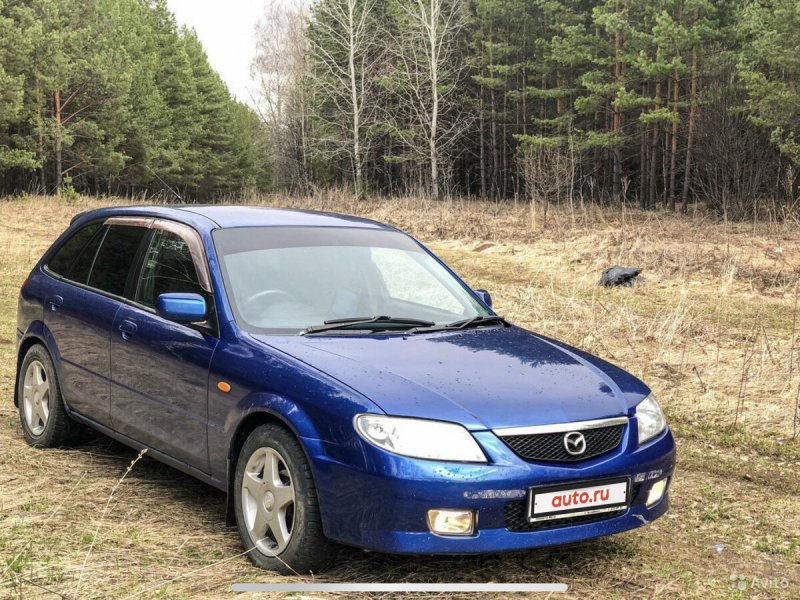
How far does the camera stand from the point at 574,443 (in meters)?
3.68

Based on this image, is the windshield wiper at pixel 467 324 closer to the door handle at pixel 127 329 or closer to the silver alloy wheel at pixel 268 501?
the silver alloy wheel at pixel 268 501

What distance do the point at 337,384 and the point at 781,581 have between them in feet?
7.47

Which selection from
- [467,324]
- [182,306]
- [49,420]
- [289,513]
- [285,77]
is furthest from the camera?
[285,77]

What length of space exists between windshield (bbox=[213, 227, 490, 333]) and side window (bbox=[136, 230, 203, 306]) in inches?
8.9

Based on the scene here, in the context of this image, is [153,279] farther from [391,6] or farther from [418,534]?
[391,6]

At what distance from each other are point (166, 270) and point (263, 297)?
809 millimetres

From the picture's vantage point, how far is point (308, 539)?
3.72 meters

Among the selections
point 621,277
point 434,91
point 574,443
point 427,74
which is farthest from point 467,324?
point 427,74

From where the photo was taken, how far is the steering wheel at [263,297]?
4.53 m

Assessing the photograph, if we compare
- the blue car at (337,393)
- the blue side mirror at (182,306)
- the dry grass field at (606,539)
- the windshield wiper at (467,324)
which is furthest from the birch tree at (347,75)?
the blue side mirror at (182,306)

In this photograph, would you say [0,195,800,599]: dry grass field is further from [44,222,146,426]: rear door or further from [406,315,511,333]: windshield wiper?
[406,315,511,333]: windshield wiper

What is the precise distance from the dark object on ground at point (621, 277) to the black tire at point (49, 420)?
37.2ft

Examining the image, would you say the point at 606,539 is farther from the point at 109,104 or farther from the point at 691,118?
the point at 109,104

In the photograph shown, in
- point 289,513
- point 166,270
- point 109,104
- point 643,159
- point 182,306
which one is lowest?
point 289,513
